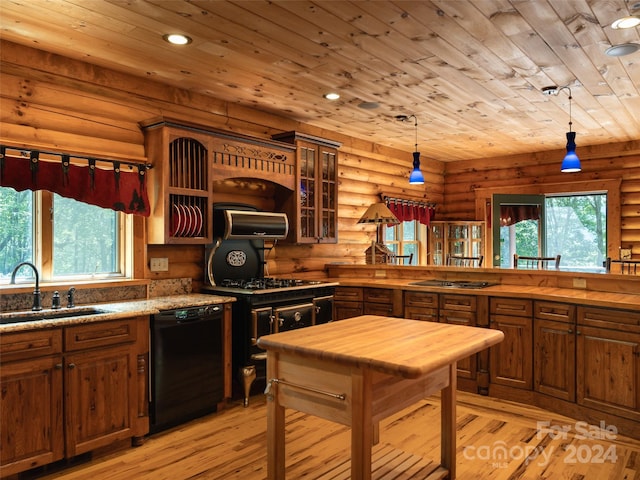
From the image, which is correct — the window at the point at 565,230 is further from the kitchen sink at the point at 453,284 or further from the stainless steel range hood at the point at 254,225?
the stainless steel range hood at the point at 254,225

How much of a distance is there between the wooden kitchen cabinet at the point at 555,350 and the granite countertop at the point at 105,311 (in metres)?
2.47

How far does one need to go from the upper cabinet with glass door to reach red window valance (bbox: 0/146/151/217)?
5.08 feet

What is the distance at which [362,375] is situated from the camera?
1.96 meters

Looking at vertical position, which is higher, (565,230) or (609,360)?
(565,230)

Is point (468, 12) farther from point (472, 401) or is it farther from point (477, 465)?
point (472, 401)

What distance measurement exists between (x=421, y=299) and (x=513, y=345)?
0.89 meters

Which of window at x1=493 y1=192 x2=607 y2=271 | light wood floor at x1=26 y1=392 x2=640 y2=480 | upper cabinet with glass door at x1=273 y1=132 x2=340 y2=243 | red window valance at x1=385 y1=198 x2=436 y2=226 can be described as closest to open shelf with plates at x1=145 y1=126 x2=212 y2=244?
upper cabinet with glass door at x1=273 y1=132 x2=340 y2=243

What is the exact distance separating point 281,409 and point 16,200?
7.70 feet

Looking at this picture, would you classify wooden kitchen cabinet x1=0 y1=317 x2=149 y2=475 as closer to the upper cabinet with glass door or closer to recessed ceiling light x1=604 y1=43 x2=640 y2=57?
the upper cabinet with glass door

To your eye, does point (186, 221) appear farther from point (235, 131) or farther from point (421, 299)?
point (421, 299)

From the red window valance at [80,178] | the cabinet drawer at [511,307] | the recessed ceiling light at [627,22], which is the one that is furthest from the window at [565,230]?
the red window valance at [80,178]

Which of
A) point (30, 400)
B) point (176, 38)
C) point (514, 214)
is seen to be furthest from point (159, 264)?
point (514, 214)

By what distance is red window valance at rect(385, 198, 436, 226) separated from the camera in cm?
679

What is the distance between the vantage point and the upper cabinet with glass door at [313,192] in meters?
4.80
